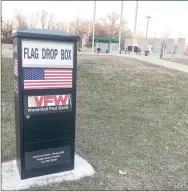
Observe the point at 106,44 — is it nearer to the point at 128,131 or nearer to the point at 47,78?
the point at 128,131

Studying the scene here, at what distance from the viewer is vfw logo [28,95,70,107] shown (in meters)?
2.85

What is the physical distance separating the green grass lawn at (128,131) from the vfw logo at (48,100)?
0.97 metres

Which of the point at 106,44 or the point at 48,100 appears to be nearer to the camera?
the point at 48,100

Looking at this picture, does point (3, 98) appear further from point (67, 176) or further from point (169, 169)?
point (169, 169)

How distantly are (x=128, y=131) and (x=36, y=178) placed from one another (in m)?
2.21

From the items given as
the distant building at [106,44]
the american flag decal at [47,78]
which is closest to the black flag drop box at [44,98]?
the american flag decal at [47,78]

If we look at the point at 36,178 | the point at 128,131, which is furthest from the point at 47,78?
the point at 128,131

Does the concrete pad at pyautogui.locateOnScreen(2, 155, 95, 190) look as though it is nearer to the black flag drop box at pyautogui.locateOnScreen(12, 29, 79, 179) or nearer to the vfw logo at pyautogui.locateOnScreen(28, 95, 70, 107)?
the black flag drop box at pyautogui.locateOnScreen(12, 29, 79, 179)

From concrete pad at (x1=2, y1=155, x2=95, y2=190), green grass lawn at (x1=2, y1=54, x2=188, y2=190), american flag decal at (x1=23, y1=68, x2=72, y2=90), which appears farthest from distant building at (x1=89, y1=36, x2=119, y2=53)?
american flag decal at (x1=23, y1=68, x2=72, y2=90)

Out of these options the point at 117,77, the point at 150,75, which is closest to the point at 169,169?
the point at 117,77

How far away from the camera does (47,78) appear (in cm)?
286

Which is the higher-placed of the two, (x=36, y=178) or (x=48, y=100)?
(x=48, y=100)

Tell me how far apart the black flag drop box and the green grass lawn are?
37cm

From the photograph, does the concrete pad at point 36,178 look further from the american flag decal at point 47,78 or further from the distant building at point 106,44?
the distant building at point 106,44
